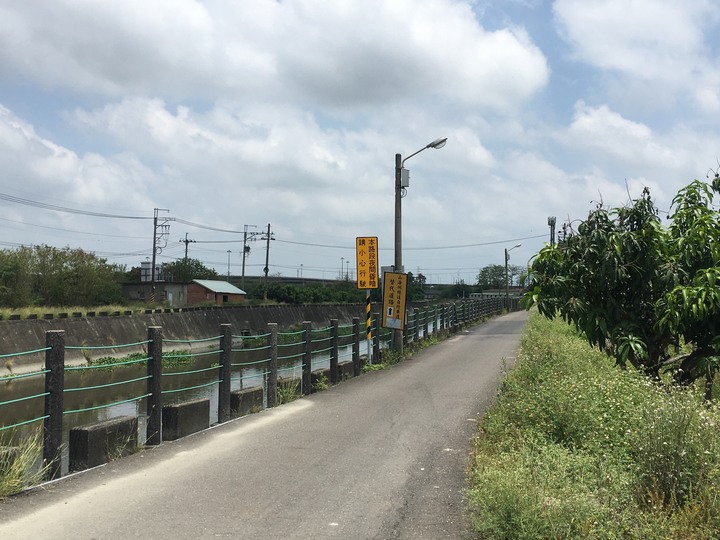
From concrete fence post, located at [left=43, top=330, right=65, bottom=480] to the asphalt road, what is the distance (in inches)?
12.2

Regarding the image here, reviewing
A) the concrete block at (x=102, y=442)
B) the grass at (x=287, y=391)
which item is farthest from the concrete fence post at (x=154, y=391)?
the grass at (x=287, y=391)

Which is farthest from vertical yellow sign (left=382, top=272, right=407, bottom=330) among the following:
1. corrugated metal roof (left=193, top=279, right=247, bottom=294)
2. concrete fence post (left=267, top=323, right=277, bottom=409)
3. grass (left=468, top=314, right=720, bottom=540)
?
corrugated metal roof (left=193, top=279, right=247, bottom=294)

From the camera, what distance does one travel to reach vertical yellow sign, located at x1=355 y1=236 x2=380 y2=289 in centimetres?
1686

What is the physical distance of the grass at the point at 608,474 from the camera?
4293mm

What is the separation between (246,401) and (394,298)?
841 cm

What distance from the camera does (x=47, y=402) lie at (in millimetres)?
6359

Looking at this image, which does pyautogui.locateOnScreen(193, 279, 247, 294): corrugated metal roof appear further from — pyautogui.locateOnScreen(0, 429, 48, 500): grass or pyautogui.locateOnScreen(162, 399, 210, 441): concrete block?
pyautogui.locateOnScreen(0, 429, 48, 500): grass

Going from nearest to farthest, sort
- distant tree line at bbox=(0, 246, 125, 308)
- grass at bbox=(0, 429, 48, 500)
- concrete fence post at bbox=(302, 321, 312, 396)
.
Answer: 1. grass at bbox=(0, 429, 48, 500)
2. concrete fence post at bbox=(302, 321, 312, 396)
3. distant tree line at bbox=(0, 246, 125, 308)

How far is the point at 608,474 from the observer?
5211mm

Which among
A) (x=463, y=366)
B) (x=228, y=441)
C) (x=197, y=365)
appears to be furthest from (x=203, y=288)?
(x=228, y=441)

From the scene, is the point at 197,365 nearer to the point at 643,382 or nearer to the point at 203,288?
the point at 643,382

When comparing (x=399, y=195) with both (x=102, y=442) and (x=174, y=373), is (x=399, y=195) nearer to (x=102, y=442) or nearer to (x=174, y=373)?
(x=174, y=373)

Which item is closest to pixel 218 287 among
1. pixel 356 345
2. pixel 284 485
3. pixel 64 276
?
pixel 64 276

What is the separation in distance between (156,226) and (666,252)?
6127cm
